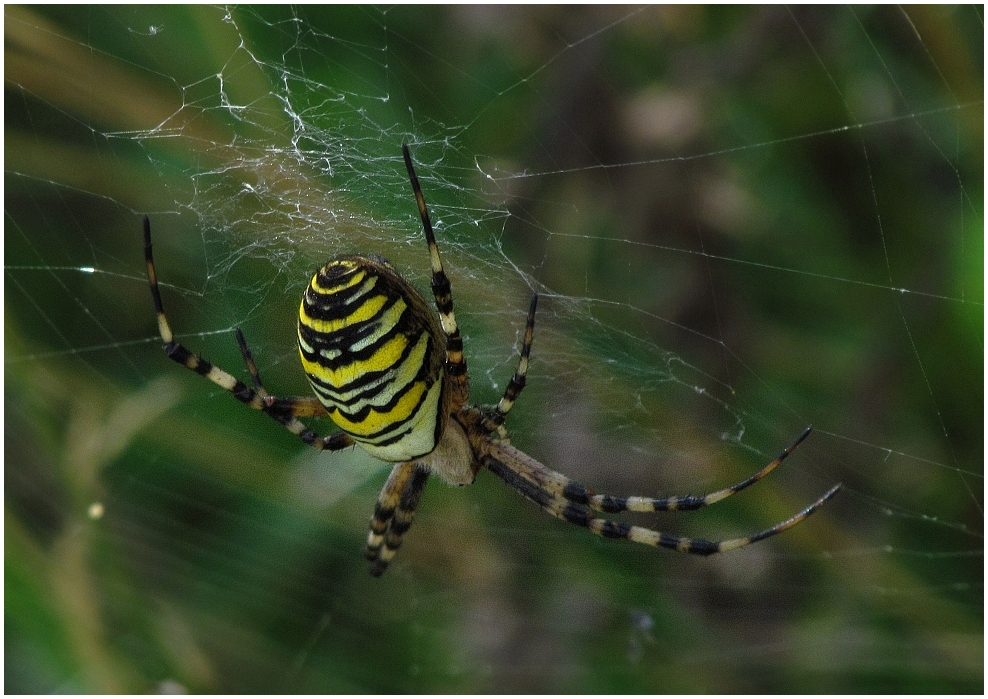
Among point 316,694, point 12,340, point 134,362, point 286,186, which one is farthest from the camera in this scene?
point 316,694

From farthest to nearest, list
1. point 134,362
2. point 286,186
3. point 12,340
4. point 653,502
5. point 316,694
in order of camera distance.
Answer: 1. point 316,694
2. point 134,362
3. point 12,340
4. point 286,186
5. point 653,502

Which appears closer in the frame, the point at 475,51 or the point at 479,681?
the point at 475,51

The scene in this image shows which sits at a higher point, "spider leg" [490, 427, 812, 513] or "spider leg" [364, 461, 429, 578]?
"spider leg" [490, 427, 812, 513]

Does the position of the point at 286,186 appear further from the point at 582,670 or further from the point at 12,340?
the point at 582,670


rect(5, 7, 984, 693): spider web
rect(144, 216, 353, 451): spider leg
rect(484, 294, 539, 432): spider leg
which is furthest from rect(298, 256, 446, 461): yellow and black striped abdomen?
rect(5, 7, 984, 693): spider web

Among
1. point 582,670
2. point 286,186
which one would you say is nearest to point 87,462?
point 286,186

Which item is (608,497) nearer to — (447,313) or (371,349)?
(447,313)

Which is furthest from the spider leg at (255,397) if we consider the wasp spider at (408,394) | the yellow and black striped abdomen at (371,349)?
the yellow and black striped abdomen at (371,349)

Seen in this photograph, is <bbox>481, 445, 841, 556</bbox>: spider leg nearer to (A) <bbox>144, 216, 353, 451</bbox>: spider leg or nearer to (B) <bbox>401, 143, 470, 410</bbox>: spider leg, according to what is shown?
(B) <bbox>401, 143, 470, 410</bbox>: spider leg
